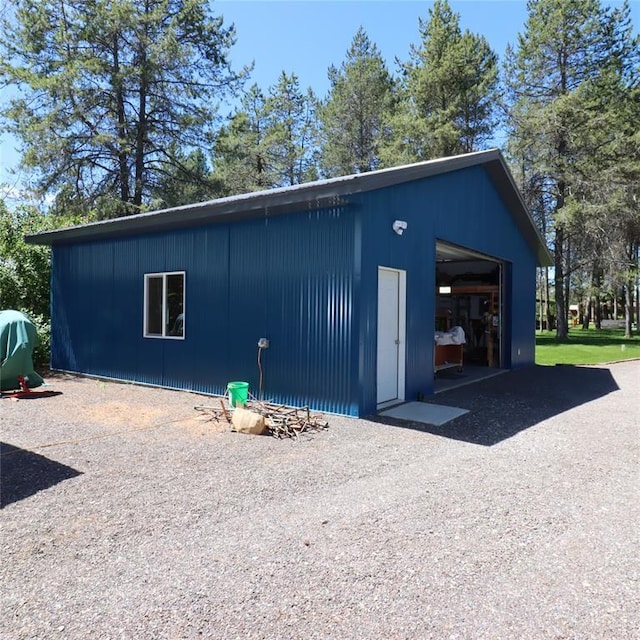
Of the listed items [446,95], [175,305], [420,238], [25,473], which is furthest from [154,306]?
[446,95]

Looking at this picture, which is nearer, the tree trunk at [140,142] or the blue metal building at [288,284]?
the blue metal building at [288,284]

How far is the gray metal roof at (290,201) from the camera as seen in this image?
636 centimetres

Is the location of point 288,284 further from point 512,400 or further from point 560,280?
point 560,280

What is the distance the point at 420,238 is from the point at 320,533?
19.3ft

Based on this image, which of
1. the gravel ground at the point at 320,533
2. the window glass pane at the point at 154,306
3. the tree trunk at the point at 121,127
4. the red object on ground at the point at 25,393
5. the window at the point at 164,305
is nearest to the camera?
the gravel ground at the point at 320,533

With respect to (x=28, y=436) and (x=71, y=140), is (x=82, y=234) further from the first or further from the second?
(x=71, y=140)

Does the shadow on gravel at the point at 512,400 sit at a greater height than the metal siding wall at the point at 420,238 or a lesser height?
lesser

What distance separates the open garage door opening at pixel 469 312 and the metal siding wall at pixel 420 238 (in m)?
1.10

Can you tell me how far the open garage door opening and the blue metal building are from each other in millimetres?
1691

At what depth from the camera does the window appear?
8.88 metres

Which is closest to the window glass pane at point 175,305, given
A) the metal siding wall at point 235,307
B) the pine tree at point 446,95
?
the metal siding wall at point 235,307

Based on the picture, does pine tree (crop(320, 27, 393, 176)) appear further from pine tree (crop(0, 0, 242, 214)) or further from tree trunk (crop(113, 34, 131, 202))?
tree trunk (crop(113, 34, 131, 202))

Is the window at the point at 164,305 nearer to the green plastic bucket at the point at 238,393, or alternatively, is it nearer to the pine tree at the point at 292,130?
the green plastic bucket at the point at 238,393

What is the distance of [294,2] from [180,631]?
10.7 meters
